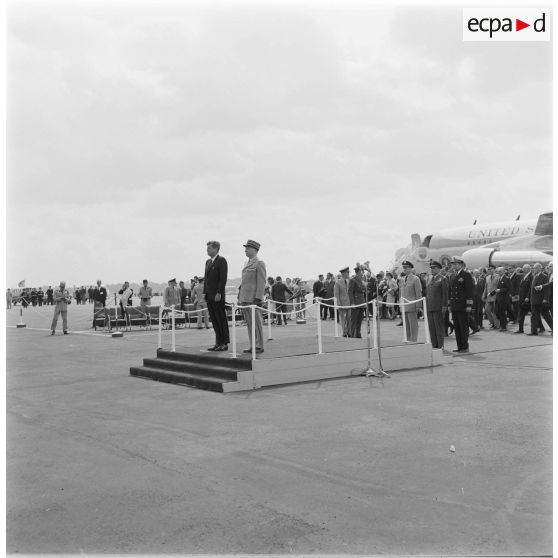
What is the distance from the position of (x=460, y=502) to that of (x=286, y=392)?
448 centimetres

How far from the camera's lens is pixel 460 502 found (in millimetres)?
4195

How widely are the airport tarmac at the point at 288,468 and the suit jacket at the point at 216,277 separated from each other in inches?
65.8

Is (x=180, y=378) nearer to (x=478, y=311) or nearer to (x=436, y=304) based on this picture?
(x=436, y=304)

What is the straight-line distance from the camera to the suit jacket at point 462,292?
502 inches

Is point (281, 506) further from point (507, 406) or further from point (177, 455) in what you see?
point (507, 406)

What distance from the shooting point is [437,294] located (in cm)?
1305

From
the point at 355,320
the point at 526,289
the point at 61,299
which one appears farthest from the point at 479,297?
the point at 61,299

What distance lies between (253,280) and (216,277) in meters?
0.62

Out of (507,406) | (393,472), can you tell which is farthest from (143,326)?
(393,472)

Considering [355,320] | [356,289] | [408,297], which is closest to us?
[408,297]

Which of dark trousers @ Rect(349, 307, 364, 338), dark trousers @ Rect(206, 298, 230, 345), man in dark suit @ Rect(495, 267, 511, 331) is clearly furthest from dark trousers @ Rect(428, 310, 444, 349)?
man in dark suit @ Rect(495, 267, 511, 331)

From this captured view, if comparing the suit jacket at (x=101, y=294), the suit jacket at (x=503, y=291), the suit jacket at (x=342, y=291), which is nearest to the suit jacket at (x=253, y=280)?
the suit jacket at (x=342, y=291)

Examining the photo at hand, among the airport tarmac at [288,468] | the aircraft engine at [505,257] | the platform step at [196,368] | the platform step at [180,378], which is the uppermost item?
the aircraft engine at [505,257]

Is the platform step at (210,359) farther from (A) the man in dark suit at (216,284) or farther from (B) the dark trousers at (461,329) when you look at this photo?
(B) the dark trousers at (461,329)
